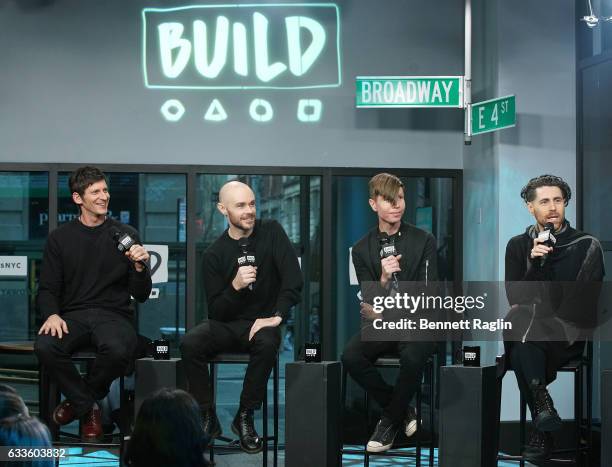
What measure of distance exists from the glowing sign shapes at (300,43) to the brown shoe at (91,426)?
264 centimetres

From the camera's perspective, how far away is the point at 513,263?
5160 mm

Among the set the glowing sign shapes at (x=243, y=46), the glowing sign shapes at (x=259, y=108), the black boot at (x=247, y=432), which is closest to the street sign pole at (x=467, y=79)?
the glowing sign shapes at (x=243, y=46)

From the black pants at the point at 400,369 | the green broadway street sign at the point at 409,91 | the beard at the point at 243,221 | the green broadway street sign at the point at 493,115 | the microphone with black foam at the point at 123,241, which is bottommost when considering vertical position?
the black pants at the point at 400,369

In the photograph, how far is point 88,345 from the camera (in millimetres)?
5016

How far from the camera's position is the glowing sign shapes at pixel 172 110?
6.29 meters

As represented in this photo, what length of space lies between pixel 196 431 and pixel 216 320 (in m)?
2.89

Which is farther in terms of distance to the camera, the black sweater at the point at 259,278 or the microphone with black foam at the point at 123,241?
the black sweater at the point at 259,278

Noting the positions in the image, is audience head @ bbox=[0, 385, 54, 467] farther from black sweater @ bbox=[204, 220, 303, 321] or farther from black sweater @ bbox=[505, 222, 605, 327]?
black sweater @ bbox=[505, 222, 605, 327]

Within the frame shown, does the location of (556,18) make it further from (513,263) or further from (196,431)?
(196,431)

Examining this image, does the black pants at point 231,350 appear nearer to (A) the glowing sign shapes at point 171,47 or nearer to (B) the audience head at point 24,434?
(A) the glowing sign shapes at point 171,47

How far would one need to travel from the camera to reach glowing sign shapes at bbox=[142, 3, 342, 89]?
6273 millimetres

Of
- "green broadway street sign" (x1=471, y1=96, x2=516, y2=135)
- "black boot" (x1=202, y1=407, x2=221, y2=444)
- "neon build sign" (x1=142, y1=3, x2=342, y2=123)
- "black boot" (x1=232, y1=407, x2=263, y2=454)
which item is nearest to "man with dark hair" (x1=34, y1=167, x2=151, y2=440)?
"black boot" (x1=202, y1=407, x2=221, y2=444)

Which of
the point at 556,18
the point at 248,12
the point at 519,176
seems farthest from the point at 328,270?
the point at 556,18

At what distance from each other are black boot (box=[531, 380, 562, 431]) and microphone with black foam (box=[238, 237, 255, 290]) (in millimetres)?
1523
